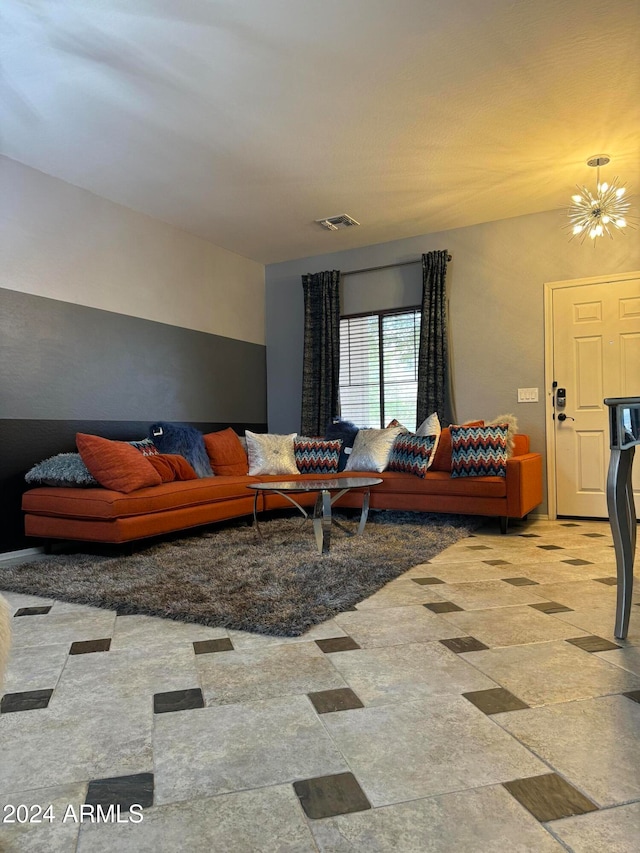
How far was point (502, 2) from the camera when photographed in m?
2.61

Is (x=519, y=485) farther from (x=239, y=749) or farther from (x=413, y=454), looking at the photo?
(x=239, y=749)

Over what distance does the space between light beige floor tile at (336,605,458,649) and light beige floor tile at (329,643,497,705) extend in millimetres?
73

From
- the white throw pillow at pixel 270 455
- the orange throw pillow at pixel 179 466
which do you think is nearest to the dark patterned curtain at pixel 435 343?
the white throw pillow at pixel 270 455

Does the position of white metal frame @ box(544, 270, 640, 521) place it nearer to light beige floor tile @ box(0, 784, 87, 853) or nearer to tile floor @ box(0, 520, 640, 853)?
tile floor @ box(0, 520, 640, 853)

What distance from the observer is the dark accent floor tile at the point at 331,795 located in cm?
118

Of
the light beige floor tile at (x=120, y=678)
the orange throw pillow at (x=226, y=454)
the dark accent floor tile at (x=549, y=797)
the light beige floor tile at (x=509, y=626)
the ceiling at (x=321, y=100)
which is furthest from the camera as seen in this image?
the orange throw pillow at (x=226, y=454)

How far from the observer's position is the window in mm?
5824

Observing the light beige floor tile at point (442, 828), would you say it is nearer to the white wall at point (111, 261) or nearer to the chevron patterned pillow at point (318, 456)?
the white wall at point (111, 261)

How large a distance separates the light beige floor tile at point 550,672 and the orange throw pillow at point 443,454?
2.92 metres

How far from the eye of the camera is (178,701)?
1.70 meters

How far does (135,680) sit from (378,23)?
9.94 feet

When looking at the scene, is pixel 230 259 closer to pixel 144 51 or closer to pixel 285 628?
pixel 144 51

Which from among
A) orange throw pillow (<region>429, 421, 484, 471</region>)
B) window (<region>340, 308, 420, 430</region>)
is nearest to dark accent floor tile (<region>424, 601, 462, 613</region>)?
orange throw pillow (<region>429, 421, 484, 471</region>)

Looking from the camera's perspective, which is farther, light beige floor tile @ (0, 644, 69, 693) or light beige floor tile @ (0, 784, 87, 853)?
light beige floor tile @ (0, 644, 69, 693)
